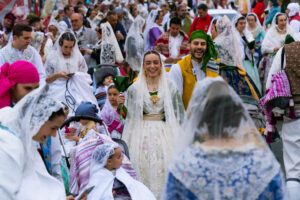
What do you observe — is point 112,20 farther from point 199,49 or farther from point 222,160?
point 222,160

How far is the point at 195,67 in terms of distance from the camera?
8.45m

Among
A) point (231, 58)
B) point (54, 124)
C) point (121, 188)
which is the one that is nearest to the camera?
point (54, 124)

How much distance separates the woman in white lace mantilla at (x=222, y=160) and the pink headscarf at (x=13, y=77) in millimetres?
1901

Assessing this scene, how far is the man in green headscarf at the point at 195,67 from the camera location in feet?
27.5

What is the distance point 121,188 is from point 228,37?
13.1ft

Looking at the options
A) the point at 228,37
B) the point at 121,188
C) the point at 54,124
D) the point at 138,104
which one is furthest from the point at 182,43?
the point at 54,124

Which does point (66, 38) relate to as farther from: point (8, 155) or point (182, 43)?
point (8, 155)

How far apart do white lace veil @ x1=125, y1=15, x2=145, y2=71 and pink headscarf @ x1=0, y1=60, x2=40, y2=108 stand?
8840 millimetres

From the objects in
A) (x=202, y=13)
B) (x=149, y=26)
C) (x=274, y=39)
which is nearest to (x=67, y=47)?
(x=202, y=13)

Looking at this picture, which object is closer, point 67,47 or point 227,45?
point 227,45

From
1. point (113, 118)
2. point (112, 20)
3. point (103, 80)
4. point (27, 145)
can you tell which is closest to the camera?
point (27, 145)

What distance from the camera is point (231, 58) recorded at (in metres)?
9.30

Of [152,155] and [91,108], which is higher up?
[91,108]

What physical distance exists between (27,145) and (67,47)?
6.09 metres
